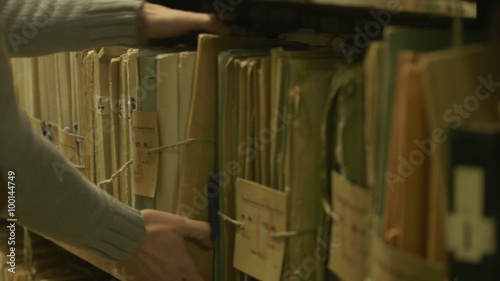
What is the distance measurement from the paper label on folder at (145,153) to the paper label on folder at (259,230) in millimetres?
211

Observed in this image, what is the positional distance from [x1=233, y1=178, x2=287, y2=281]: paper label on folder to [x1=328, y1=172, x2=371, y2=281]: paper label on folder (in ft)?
0.36

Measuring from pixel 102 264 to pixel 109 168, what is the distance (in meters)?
0.19

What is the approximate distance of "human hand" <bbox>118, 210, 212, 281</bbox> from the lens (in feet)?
3.61

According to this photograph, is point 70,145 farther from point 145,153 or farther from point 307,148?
point 307,148

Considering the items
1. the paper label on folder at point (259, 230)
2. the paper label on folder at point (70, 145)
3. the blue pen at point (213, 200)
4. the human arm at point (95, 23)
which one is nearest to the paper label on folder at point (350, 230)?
the paper label on folder at point (259, 230)

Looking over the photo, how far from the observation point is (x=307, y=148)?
91 centimetres

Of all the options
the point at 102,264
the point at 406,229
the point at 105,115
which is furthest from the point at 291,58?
the point at 102,264

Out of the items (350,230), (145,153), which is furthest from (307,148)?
(145,153)

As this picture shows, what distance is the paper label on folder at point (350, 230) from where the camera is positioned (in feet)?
2.60

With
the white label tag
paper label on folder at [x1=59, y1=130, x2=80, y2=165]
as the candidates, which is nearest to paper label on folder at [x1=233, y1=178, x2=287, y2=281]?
the white label tag

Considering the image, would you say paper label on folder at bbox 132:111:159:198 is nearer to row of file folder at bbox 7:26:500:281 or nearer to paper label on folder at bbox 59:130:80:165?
row of file folder at bbox 7:26:500:281

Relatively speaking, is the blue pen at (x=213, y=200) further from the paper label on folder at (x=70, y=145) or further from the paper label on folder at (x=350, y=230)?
the paper label on folder at (x=70, y=145)

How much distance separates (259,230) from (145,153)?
0.30 metres

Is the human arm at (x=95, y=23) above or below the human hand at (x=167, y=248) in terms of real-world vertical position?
above
